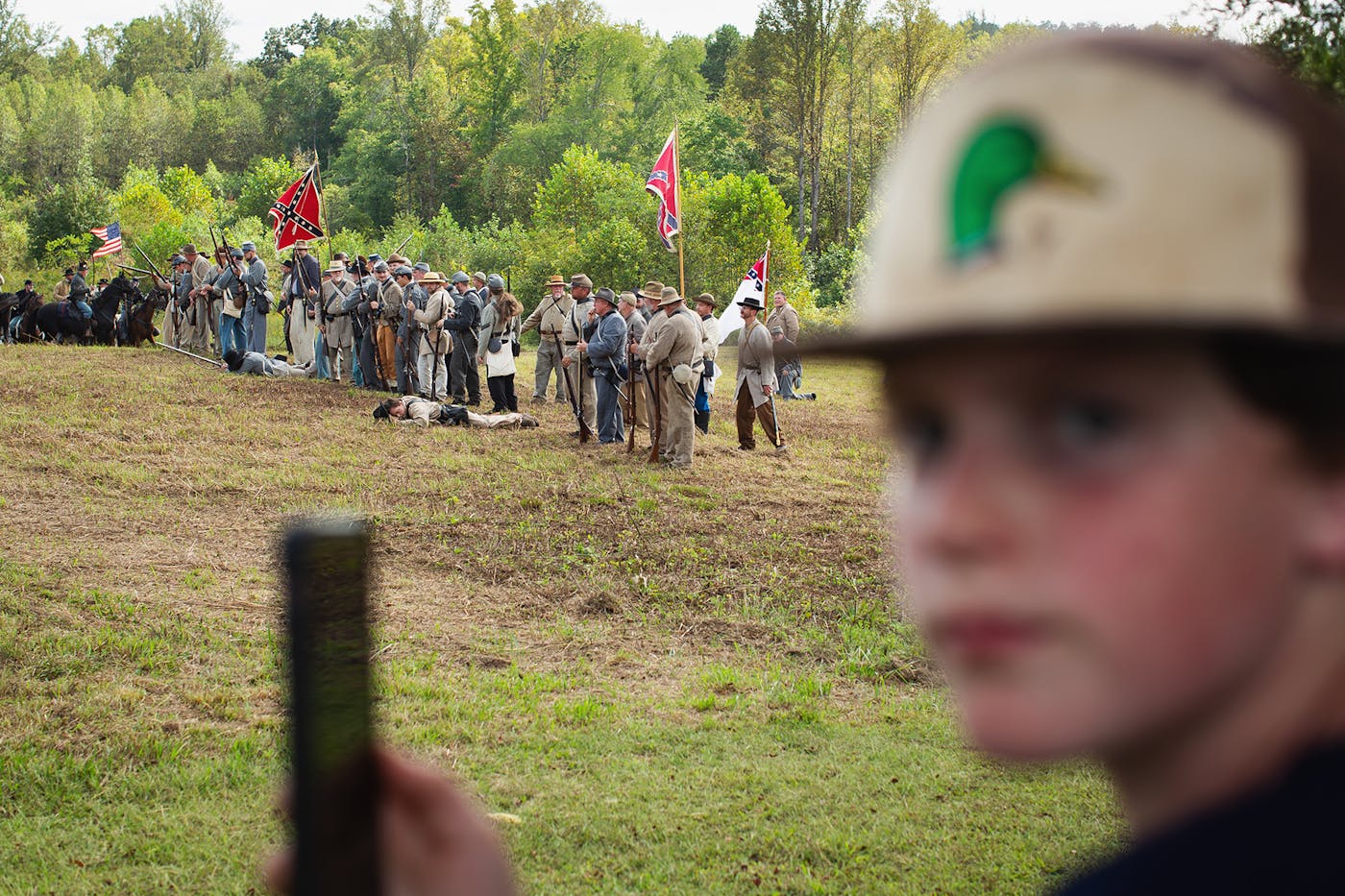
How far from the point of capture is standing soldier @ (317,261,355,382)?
19.9 meters

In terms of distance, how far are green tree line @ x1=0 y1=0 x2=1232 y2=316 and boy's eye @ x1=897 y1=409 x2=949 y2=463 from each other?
3333cm

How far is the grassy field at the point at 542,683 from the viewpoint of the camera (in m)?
4.41

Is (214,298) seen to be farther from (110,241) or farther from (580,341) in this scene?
(580,341)

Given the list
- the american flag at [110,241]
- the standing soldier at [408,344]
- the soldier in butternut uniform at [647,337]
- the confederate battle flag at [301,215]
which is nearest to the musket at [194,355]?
the confederate battle flag at [301,215]

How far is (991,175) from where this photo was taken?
61cm

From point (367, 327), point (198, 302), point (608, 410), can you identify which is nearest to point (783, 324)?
point (608, 410)

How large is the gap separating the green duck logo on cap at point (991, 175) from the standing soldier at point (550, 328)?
54.5 ft

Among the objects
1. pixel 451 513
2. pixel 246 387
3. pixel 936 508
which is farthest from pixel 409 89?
pixel 936 508

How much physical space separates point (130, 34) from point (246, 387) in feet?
259

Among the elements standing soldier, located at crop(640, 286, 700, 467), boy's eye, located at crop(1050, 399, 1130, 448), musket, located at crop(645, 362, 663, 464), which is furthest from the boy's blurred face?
musket, located at crop(645, 362, 663, 464)

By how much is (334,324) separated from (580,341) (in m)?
5.94

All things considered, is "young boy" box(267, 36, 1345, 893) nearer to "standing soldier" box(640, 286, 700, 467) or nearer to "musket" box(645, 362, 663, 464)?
"standing soldier" box(640, 286, 700, 467)

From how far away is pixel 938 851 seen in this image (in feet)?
14.3

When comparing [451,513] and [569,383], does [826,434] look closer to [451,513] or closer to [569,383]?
[569,383]
